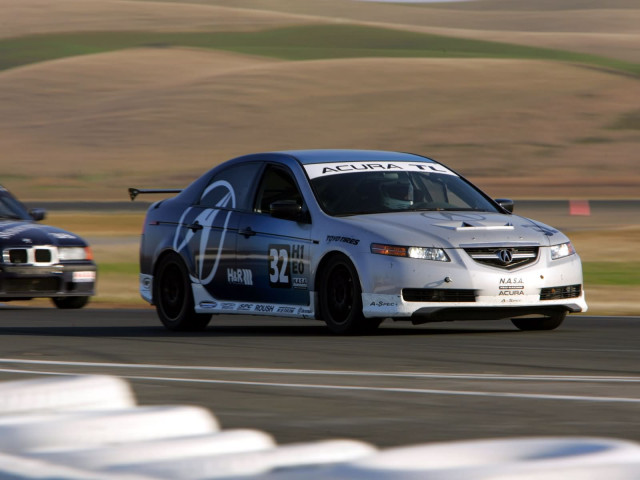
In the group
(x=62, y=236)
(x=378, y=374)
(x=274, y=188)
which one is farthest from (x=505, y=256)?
(x=62, y=236)

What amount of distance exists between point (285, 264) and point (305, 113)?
54.5 m

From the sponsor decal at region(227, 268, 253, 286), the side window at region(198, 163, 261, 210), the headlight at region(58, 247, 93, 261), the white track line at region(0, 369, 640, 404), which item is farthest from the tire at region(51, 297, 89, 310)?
the white track line at region(0, 369, 640, 404)

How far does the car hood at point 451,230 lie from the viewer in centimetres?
1225

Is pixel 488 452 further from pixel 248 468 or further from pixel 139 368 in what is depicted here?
pixel 139 368

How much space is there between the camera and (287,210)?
13.0 metres

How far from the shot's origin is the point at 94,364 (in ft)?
34.0

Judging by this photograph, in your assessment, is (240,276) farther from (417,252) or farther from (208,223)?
(417,252)

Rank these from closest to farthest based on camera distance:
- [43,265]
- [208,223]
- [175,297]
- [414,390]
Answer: [414,390]
[208,223]
[175,297]
[43,265]

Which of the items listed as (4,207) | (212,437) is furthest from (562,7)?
(212,437)

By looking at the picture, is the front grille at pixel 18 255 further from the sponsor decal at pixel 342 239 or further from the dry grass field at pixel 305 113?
the dry grass field at pixel 305 113

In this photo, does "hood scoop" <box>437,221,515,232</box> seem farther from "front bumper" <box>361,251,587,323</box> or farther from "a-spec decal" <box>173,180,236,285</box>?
"a-spec decal" <box>173,180,236,285</box>

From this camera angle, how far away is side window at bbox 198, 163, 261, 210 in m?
13.7

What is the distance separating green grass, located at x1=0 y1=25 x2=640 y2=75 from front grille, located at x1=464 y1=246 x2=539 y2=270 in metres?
70.3

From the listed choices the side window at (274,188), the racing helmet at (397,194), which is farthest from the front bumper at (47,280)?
the racing helmet at (397,194)
